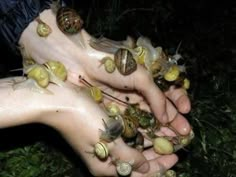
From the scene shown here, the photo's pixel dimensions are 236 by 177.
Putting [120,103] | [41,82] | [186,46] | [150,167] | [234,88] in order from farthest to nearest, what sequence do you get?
[186,46]
[234,88]
[120,103]
[150,167]
[41,82]

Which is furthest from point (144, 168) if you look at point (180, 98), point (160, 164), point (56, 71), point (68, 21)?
point (68, 21)

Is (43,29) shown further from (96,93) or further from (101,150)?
(101,150)

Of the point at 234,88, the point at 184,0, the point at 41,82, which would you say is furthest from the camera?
the point at 184,0

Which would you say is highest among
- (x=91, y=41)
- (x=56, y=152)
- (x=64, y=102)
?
(x=91, y=41)

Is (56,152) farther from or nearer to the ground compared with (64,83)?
nearer to the ground

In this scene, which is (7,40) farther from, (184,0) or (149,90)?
(184,0)

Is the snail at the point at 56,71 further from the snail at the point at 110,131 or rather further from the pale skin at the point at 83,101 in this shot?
the snail at the point at 110,131

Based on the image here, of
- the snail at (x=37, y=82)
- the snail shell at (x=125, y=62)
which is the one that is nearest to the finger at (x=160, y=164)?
the snail shell at (x=125, y=62)

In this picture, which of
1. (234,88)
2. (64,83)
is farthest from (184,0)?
(64,83)

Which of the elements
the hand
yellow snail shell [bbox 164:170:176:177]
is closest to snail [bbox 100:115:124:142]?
the hand
